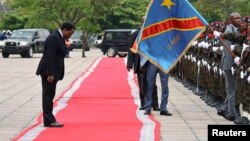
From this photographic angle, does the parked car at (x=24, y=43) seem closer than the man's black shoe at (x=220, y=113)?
No

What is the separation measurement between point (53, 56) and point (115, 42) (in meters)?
35.8

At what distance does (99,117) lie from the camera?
13.0 metres

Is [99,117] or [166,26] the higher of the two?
[166,26]

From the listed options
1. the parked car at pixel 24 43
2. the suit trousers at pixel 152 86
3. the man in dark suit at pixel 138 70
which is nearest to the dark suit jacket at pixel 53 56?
the suit trousers at pixel 152 86

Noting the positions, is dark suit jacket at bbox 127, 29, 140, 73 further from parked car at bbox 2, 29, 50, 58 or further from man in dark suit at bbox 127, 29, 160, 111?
parked car at bbox 2, 29, 50, 58

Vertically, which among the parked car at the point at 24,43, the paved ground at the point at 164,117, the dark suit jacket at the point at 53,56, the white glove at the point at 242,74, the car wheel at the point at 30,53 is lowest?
the car wheel at the point at 30,53

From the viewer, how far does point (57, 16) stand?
4816 centimetres

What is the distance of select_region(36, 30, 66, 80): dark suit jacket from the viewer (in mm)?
11578

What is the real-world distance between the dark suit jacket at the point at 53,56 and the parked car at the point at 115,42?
35.2 m

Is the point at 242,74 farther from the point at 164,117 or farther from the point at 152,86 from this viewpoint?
the point at 152,86

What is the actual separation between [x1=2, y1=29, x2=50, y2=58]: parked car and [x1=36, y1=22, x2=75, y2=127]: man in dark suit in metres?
29.6

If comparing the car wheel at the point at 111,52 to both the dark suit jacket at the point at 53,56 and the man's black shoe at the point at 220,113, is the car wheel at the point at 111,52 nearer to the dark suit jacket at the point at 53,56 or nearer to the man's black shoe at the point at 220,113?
the man's black shoe at the point at 220,113

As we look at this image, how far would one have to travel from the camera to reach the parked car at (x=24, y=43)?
41125 mm

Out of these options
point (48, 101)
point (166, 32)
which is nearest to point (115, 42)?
point (166, 32)
